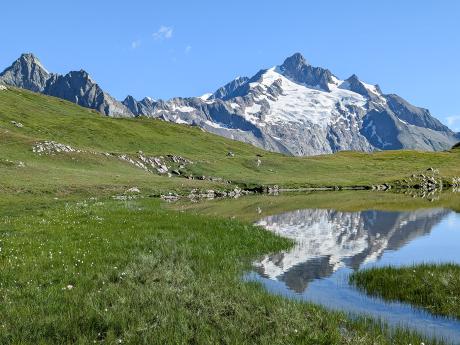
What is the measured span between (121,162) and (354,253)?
235 feet

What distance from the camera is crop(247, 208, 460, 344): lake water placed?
647 inches

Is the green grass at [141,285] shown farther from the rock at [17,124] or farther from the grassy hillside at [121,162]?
the rock at [17,124]

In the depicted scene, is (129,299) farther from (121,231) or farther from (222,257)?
(121,231)

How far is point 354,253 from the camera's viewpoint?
28.7m

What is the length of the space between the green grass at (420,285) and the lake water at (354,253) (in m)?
0.59

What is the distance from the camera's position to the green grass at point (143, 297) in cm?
1207

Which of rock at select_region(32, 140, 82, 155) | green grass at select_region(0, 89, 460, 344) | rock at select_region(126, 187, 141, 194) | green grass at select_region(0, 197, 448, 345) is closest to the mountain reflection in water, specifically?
green grass at select_region(0, 89, 460, 344)

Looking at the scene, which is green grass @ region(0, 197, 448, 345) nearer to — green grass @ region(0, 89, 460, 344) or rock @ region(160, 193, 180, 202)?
green grass @ region(0, 89, 460, 344)

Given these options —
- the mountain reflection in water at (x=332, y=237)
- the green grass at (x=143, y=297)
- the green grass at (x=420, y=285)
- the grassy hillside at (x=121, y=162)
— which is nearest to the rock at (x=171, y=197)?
the grassy hillside at (x=121, y=162)

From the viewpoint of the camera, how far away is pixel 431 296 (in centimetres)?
1738

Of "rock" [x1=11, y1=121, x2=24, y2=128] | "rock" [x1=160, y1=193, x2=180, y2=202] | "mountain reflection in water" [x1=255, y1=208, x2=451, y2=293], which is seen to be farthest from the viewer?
"rock" [x1=11, y1=121, x2=24, y2=128]

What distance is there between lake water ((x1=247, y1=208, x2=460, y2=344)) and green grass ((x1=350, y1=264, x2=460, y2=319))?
589mm

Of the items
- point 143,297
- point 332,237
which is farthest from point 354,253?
point 143,297

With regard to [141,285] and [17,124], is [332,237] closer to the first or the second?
[141,285]
